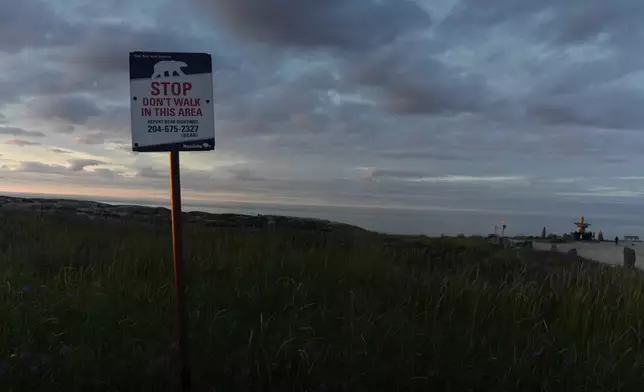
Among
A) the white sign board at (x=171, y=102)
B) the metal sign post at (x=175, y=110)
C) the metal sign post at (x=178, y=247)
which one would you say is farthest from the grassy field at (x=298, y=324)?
the white sign board at (x=171, y=102)

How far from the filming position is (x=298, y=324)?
4.84 metres

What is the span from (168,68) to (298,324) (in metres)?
2.34

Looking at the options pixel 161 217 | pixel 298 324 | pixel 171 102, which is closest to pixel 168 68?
pixel 171 102

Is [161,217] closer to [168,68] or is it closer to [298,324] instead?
[298,324]

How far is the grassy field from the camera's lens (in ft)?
13.1

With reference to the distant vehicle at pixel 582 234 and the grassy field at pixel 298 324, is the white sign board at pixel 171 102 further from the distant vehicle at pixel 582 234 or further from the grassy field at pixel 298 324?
the distant vehicle at pixel 582 234

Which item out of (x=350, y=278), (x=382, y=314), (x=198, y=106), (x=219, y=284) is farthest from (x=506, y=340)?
(x=198, y=106)

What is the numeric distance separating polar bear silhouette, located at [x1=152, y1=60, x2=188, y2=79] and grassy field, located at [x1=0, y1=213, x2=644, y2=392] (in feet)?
Answer: 6.45

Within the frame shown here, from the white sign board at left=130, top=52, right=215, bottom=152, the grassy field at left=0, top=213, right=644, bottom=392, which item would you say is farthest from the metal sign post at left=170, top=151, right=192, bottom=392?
the grassy field at left=0, top=213, right=644, bottom=392

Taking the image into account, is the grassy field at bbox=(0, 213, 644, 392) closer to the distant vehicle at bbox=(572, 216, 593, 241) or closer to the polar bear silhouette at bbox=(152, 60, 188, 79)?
the polar bear silhouette at bbox=(152, 60, 188, 79)

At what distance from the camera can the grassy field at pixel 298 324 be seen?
13.1ft

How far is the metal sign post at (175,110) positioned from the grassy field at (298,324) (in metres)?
0.74

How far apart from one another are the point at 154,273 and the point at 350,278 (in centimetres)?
217

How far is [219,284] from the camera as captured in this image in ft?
19.4
